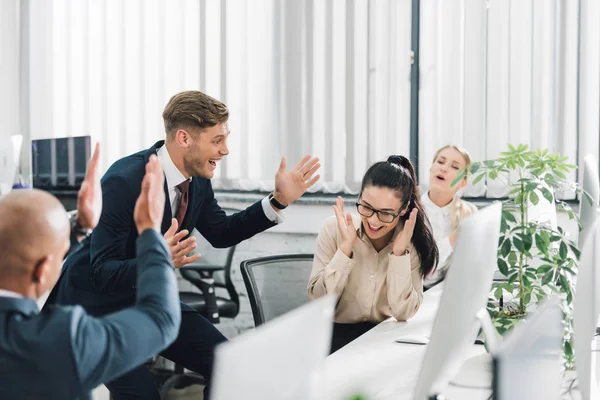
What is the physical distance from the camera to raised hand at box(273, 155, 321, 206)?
2.65 meters

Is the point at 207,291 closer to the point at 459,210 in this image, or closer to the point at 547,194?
the point at 459,210

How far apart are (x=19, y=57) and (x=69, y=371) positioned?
4002 millimetres

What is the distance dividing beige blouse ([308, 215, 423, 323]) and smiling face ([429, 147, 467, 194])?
3.64ft

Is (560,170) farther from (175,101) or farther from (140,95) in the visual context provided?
(140,95)

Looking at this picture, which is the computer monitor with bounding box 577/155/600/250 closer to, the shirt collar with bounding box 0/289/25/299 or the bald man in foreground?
the bald man in foreground

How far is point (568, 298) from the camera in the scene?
1737mm

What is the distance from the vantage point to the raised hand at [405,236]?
228 centimetres

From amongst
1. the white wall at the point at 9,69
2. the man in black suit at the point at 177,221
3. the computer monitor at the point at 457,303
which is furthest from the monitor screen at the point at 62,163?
the computer monitor at the point at 457,303

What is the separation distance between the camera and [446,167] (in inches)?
138

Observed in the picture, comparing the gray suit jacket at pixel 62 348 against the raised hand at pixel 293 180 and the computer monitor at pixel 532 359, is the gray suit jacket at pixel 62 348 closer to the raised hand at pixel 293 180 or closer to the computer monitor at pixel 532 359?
the computer monitor at pixel 532 359

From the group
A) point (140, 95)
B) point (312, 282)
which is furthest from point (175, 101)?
point (140, 95)

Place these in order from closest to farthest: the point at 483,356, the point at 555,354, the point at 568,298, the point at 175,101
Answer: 1. the point at 555,354
2. the point at 568,298
3. the point at 483,356
4. the point at 175,101

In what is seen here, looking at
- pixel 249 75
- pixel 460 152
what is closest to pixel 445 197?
pixel 460 152

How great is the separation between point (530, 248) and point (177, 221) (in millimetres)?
1052
